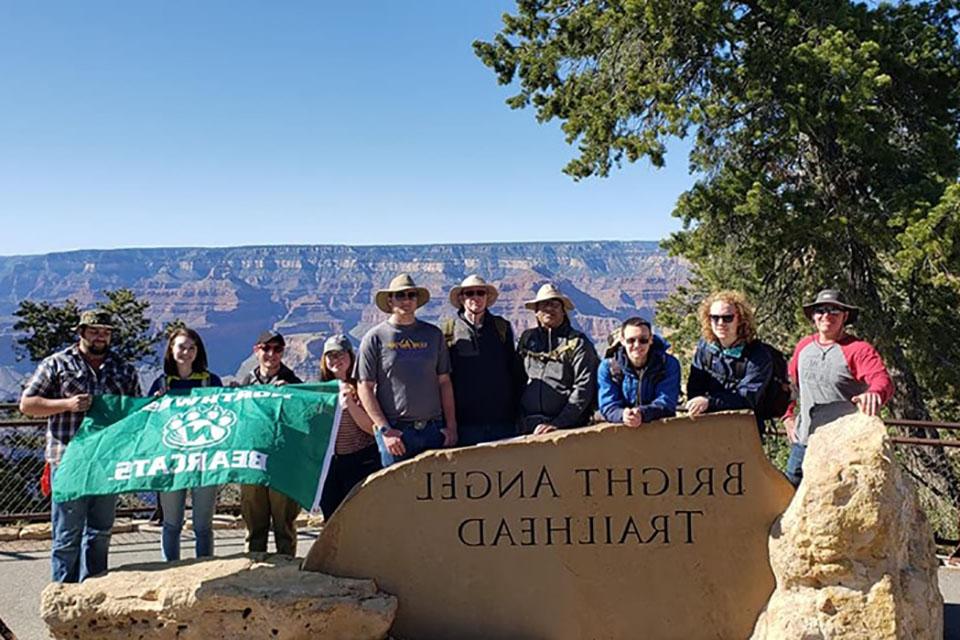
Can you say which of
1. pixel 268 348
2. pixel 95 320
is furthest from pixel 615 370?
pixel 95 320

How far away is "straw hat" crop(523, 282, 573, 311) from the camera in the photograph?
5.07 meters

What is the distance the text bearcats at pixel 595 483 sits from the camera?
4898mm

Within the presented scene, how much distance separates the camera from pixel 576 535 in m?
4.95

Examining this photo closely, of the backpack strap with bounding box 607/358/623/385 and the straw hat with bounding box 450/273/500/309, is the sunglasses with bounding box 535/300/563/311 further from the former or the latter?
the backpack strap with bounding box 607/358/623/385

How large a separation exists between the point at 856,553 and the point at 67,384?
4.61 meters

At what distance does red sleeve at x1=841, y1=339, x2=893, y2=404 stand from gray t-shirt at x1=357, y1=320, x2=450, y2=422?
2.49 meters

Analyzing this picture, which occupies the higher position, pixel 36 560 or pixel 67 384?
pixel 67 384

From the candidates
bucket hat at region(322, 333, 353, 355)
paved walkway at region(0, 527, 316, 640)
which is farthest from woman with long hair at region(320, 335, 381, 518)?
paved walkway at region(0, 527, 316, 640)

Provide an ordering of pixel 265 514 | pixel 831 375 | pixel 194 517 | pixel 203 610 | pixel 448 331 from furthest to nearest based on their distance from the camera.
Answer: pixel 265 514, pixel 448 331, pixel 194 517, pixel 831 375, pixel 203 610

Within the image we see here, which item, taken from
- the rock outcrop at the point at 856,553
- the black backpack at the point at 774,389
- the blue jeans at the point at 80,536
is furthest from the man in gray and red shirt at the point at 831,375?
the blue jeans at the point at 80,536

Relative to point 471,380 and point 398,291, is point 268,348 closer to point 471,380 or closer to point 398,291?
point 398,291

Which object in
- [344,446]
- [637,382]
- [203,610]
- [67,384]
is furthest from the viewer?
[344,446]

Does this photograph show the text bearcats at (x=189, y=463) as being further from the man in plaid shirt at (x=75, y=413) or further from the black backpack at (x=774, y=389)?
the black backpack at (x=774, y=389)

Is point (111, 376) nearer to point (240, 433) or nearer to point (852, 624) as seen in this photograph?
point (240, 433)
